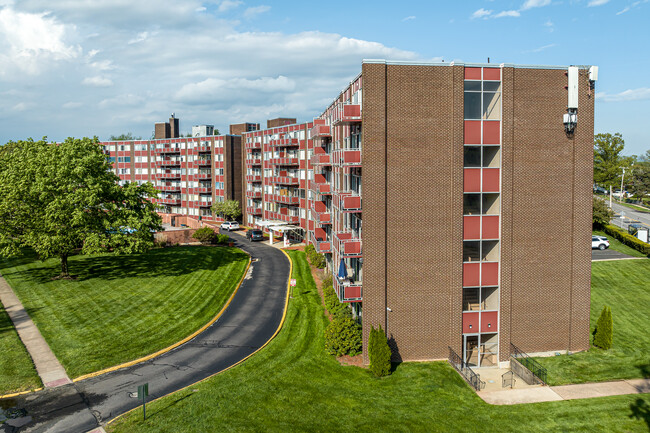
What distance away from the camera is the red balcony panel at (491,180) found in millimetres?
28984

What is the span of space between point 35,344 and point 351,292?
20.1 meters

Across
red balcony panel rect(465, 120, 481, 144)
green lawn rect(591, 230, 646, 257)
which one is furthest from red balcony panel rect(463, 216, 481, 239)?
green lawn rect(591, 230, 646, 257)

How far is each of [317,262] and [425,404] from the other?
28927mm

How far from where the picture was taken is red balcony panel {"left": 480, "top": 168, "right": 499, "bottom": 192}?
29.0 meters

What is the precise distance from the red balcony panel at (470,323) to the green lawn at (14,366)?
24150 millimetres

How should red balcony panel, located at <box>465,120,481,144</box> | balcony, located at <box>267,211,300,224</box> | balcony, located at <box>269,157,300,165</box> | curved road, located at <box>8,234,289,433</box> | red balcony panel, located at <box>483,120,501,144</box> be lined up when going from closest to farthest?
curved road, located at <box>8,234,289,433</box>
red balcony panel, located at <box>465,120,481,144</box>
red balcony panel, located at <box>483,120,501,144</box>
balcony, located at <box>269,157,300,165</box>
balcony, located at <box>267,211,300,224</box>

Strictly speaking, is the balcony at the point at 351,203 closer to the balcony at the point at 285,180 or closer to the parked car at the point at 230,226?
the balcony at the point at 285,180

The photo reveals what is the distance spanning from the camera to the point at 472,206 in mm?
29391

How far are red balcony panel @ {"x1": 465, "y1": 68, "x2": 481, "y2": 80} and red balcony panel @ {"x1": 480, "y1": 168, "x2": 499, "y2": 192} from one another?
5.52 metres

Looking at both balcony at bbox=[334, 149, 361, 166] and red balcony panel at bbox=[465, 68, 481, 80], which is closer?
red balcony panel at bbox=[465, 68, 481, 80]

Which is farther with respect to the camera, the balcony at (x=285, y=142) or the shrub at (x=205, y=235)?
the balcony at (x=285, y=142)

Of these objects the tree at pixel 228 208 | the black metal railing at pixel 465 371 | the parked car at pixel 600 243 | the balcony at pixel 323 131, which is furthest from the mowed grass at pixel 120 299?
the parked car at pixel 600 243

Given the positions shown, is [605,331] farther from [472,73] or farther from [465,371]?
[472,73]

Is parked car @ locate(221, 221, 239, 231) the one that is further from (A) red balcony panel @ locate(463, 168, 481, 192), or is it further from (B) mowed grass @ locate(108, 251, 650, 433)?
(A) red balcony panel @ locate(463, 168, 481, 192)
